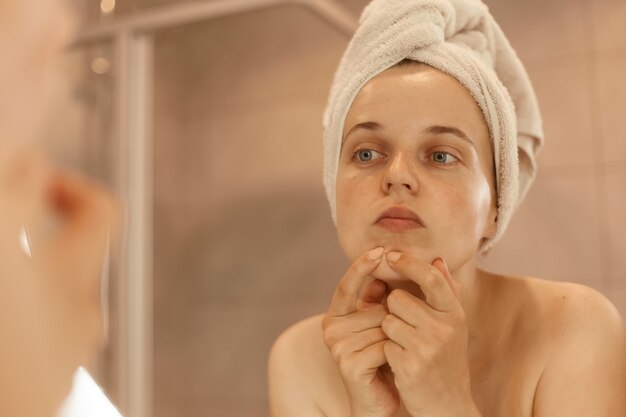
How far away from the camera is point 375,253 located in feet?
2.45

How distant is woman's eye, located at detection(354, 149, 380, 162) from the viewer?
81 centimetres

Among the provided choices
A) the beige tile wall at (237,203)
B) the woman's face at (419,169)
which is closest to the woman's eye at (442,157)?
the woman's face at (419,169)

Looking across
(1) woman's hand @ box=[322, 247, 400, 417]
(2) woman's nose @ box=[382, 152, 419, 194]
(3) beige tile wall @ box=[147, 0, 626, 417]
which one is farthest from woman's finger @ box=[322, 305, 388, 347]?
(3) beige tile wall @ box=[147, 0, 626, 417]

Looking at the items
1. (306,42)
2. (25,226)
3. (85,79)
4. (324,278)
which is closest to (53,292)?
(25,226)

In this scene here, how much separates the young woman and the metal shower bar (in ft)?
1.28

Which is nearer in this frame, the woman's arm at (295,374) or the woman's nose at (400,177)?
the woman's nose at (400,177)

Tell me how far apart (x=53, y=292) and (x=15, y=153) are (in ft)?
0.12

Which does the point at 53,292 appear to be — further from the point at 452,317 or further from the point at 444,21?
the point at 444,21

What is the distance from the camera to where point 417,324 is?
715mm

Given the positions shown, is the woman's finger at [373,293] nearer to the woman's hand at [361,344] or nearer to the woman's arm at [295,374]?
the woman's hand at [361,344]

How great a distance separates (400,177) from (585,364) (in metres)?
0.28

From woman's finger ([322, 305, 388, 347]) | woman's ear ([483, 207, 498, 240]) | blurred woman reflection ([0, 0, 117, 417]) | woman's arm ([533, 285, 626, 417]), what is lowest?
blurred woman reflection ([0, 0, 117, 417])

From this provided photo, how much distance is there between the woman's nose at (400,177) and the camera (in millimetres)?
747

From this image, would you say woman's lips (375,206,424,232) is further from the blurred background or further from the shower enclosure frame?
the shower enclosure frame
